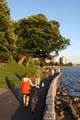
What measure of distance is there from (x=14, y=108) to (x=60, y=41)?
7117 cm

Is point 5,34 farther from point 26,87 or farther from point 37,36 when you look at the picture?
point 37,36

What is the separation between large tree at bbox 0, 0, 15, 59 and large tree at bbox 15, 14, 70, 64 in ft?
103

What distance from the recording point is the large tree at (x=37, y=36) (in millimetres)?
80312

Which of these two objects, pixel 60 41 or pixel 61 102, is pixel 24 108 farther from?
pixel 60 41

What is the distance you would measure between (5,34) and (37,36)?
36646mm

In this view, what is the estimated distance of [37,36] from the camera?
81.3m

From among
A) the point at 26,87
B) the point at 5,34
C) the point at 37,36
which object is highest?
the point at 37,36

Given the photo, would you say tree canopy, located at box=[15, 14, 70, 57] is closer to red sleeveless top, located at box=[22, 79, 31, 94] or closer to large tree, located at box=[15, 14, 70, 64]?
large tree, located at box=[15, 14, 70, 64]

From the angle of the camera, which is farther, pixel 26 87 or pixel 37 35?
pixel 37 35

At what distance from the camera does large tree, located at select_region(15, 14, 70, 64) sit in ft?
263

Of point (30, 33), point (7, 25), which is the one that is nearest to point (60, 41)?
point (30, 33)

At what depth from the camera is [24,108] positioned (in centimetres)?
1948

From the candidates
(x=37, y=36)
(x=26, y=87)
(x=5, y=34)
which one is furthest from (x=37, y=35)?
(x=26, y=87)

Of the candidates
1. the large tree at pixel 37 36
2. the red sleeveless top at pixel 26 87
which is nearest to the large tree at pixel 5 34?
the red sleeveless top at pixel 26 87
